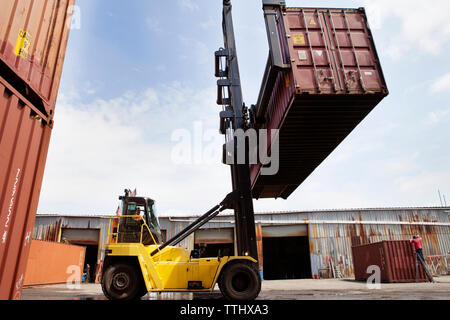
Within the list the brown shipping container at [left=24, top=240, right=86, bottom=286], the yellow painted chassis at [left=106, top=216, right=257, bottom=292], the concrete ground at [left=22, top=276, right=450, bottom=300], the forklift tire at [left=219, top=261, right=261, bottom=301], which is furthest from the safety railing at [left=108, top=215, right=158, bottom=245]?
the brown shipping container at [left=24, top=240, right=86, bottom=286]

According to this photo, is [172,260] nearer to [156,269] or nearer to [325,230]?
[156,269]

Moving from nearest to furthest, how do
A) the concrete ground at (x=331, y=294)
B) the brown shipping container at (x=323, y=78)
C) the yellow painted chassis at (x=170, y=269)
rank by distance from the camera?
the brown shipping container at (x=323, y=78), the yellow painted chassis at (x=170, y=269), the concrete ground at (x=331, y=294)

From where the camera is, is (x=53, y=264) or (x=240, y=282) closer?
(x=240, y=282)

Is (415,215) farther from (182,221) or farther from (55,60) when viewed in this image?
(55,60)

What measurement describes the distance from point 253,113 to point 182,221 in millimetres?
15980

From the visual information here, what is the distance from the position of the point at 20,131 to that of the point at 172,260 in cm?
508

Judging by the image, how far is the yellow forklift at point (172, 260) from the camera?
6941 millimetres

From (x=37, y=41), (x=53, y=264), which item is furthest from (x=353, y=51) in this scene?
(x=53, y=264)

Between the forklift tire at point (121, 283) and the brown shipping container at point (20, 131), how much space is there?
345 centimetres

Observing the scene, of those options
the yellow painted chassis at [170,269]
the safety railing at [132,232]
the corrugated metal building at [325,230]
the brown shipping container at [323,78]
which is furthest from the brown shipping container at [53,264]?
the brown shipping container at [323,78]

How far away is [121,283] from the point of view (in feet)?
23.9

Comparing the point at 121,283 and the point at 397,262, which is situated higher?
the point at 397,262

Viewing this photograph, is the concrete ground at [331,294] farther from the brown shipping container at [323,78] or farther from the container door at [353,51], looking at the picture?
the container door at [353,51]

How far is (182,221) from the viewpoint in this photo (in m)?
23.2
